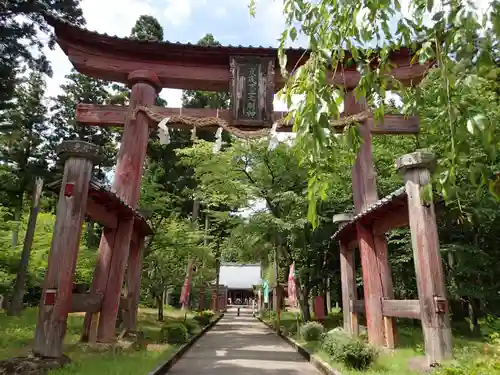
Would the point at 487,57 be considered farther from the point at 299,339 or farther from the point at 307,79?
the point at 299,339

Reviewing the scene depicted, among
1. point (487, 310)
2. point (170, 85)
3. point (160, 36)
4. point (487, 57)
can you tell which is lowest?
point (487, 310)

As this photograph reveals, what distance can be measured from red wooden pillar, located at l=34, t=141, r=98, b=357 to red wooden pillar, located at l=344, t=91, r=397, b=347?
5.72 meters

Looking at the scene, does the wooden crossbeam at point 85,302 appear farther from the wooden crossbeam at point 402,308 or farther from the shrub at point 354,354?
the wooden crossbeam at point 402,308

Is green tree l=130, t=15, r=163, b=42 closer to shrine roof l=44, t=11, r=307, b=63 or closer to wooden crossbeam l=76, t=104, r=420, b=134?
shrine roof l=44, t=11, r=307, b=63

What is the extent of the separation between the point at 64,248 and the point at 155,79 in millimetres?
5256

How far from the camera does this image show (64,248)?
716cm

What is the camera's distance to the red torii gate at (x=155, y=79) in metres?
9.89

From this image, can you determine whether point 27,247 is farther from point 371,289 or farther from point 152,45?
point 371,289

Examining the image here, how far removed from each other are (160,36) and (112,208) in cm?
2056

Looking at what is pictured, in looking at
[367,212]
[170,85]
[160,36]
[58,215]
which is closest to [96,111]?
[170,85]

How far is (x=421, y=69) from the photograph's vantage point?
10.8 metres

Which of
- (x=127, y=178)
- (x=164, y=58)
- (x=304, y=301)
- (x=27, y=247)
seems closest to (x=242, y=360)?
(x=127, y=178)

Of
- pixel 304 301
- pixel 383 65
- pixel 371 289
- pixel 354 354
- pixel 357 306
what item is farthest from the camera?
pixel 304 301

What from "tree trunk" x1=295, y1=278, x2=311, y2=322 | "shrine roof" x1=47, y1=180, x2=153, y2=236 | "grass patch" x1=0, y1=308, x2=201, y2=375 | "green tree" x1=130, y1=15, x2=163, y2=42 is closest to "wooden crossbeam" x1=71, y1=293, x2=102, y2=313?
"grass patch" x1=0, y1=308, x2=201, y2=375
